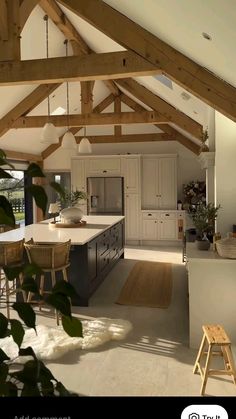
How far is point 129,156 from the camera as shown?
8.70m

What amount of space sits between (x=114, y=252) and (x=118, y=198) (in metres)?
2.69

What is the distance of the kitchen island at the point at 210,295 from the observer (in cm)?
327

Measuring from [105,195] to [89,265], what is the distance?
178 inches

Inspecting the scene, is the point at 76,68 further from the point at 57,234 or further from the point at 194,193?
the point at 194,193

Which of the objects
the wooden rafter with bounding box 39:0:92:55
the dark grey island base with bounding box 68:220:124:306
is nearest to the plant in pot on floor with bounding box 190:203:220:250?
the dark grey island base with bounding box 68:220:124:306

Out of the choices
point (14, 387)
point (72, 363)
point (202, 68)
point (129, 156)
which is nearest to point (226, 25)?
point (202, 68)

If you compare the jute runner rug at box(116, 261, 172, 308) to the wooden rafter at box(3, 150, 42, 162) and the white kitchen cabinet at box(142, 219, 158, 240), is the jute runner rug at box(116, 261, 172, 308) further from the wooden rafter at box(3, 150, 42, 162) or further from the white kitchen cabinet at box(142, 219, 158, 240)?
the wooden rafter at box(3, 150, 42, 162)

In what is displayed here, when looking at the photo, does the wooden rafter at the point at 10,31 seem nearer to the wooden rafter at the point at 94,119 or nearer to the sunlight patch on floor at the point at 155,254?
the wooden rafter at the point at 94,119

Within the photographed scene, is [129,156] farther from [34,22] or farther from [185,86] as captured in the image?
[185,86]

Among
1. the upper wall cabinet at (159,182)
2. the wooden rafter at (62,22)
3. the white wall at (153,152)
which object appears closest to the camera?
the wooden rafter at (62,22)

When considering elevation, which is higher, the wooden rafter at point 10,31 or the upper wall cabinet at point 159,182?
the wooden rafter at point 10,31

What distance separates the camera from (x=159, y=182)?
28.6 ft

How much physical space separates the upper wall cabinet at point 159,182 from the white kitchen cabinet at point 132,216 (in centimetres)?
25

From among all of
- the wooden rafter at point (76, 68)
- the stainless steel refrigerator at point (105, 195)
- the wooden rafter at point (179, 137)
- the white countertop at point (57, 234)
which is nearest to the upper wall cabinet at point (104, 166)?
the stainless steel refrigerator at point (105, 195)
